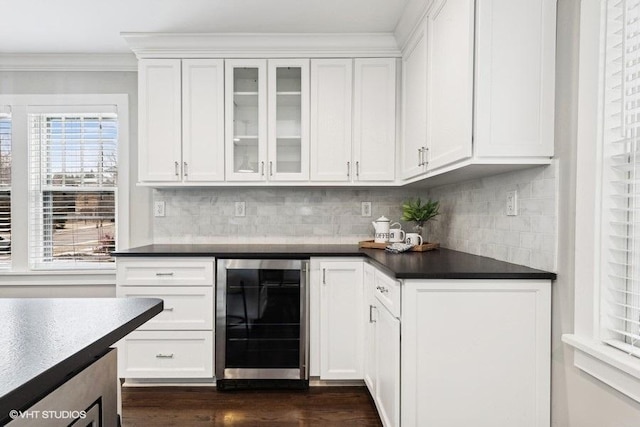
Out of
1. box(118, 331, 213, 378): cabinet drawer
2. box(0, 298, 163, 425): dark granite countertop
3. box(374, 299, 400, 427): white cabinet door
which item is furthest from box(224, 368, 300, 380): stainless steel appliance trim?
box(0, 298, 163, 425): dark granite countertop

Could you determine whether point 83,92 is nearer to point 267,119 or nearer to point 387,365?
point 267,119

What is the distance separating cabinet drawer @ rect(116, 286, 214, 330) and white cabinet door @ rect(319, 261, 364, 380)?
2.46 feet

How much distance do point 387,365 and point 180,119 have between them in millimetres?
2153

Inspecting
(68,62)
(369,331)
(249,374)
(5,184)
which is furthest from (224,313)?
(68,62)

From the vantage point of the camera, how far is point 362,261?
266 centimetres

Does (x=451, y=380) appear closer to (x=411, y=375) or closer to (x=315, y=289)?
(x=411, y=375)

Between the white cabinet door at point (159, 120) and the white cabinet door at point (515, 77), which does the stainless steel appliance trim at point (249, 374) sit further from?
the white cabinet door at point (515, 77)

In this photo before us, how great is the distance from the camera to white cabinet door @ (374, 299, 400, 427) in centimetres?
177

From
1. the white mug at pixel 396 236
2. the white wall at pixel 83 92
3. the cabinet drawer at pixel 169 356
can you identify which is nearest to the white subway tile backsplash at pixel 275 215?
the white wall at pixel 83 92

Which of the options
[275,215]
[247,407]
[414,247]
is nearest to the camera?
[247,407]

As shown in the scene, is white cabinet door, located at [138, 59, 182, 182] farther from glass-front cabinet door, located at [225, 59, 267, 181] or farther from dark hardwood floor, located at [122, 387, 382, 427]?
dark hardwood floor, located at [122, 387, 382, 427]

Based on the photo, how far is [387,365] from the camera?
198cm

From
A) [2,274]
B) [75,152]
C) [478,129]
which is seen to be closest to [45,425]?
[478,129]

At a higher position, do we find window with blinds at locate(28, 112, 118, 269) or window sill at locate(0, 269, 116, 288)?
window with blinds at locate(28, 112, 118, 269)
